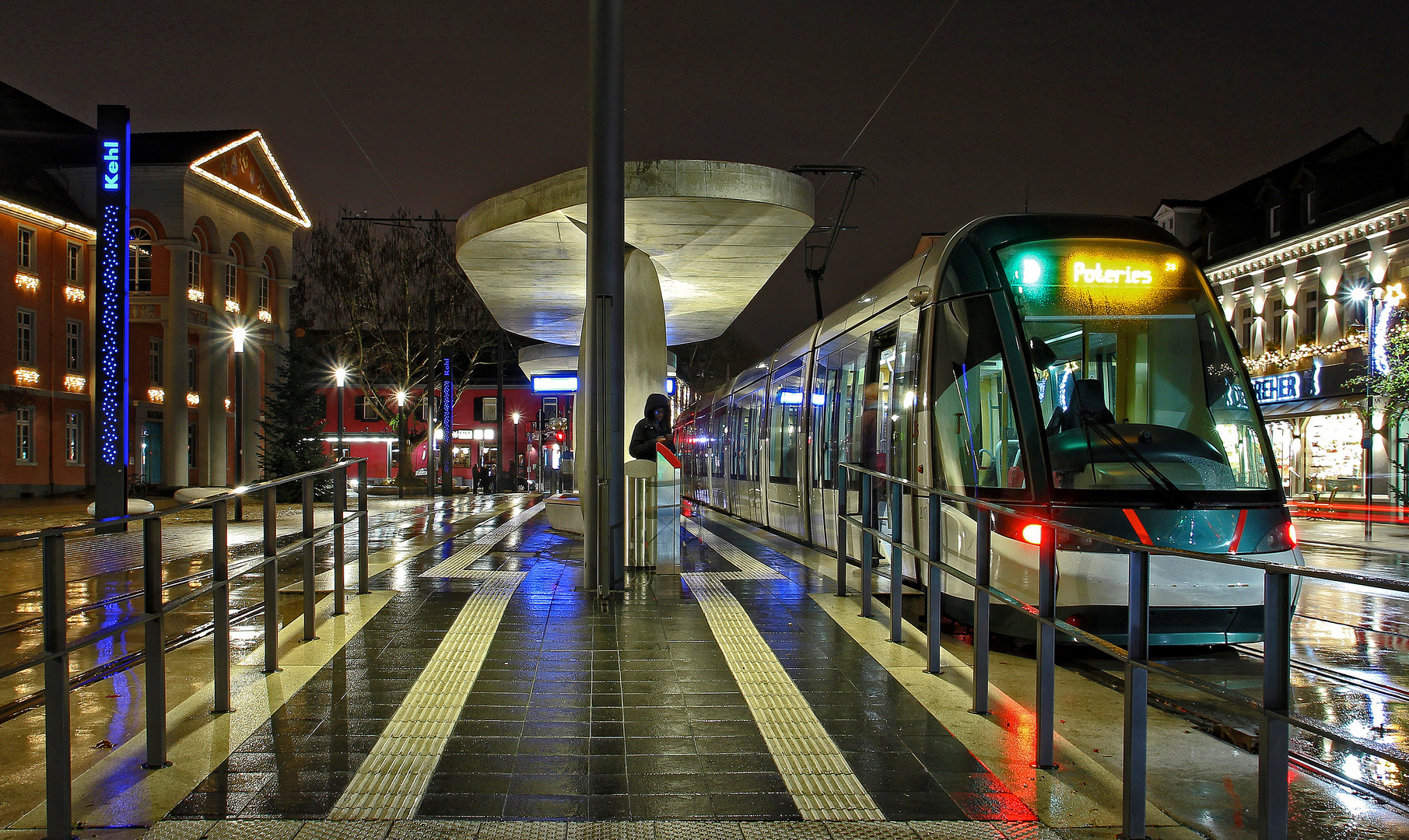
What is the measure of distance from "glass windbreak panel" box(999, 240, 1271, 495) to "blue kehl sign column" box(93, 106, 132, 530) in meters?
14.8

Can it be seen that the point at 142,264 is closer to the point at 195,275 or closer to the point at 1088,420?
the point at 195,275

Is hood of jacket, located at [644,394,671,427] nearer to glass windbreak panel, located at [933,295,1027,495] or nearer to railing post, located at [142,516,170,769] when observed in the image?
glass windbreak panel, located at [933,295,1027,495]

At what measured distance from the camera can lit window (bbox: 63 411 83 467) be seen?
37688 mm

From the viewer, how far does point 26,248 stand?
36.2 metres

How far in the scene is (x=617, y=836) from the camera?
3.85 meters

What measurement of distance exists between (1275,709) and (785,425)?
13904 mm

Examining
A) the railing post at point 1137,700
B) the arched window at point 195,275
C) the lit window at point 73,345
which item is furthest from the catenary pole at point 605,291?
the arched window at point 195,275

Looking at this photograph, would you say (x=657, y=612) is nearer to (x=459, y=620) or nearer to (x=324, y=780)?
(x=459, y=620)

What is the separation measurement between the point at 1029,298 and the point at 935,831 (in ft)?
17.5

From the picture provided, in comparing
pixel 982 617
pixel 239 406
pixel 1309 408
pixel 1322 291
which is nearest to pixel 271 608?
pixel 982 617

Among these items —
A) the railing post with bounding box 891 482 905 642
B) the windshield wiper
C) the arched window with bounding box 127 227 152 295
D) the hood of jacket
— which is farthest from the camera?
the arched window with bounding box 127 227 152 295

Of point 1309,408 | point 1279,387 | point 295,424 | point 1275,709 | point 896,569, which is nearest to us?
point 1275,709

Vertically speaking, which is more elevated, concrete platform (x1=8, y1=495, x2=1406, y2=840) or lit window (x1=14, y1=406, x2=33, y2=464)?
lit window (x1=14, y1=406, x2=33, y2=464)

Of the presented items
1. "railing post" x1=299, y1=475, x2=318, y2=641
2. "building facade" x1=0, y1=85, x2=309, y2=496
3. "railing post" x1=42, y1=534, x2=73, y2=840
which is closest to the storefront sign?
Result: "building facade" x1=0, y1=85, x2=309, y2=496
